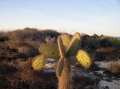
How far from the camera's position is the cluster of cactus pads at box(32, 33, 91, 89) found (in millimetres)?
5031

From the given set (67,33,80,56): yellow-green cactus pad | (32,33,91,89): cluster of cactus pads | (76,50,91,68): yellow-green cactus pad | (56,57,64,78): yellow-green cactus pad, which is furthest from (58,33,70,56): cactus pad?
(76,50,91,68): yellow-green cactus pad

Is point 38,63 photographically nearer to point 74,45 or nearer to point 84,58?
point 74,45

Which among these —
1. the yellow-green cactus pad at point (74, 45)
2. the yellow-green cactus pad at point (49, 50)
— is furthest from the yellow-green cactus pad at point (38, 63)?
the yellow-green cactus pad at point (74, 45)

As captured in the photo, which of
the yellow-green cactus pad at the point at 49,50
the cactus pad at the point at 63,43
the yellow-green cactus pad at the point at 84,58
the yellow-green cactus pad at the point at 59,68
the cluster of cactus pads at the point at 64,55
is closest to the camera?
→ the yellow-green cactus pad at the point at 84,58

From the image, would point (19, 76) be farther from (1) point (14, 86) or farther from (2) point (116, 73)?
(2) point (116, 73)

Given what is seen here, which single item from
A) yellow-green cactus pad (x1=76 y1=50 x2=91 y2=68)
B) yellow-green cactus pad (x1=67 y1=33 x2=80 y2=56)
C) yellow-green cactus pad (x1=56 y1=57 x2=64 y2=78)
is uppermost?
yellow-green cactus pad (x1=67 y1=33 x2=80 y2=56)

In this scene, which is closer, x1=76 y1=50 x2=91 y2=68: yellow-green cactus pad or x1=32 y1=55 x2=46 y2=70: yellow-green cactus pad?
x1=76 y1=50 x2=91 y2=68: yellow-green cactus pad

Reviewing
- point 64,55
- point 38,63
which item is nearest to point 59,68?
point 64,55

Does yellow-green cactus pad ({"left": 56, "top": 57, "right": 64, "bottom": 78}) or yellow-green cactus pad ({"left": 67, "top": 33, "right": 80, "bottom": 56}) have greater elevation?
yellow-green cactus pad ({"left": 67, "top": 33, "right": 80, "bottom": 56})

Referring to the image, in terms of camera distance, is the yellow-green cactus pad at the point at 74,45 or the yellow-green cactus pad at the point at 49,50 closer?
the yellow-green cactus pad at the point at 74,45

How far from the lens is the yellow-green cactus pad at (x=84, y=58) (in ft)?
15.7

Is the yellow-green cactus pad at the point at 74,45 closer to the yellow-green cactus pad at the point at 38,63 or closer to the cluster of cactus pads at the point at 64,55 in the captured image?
the cluster of cactus pads at the point at 64,55

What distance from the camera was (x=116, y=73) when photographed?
9.78m

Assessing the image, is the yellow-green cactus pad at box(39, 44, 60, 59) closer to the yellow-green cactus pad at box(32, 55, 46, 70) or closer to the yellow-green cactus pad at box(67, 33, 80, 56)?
the yellow-green cactus pad at box(32, 55, 46, 70)
